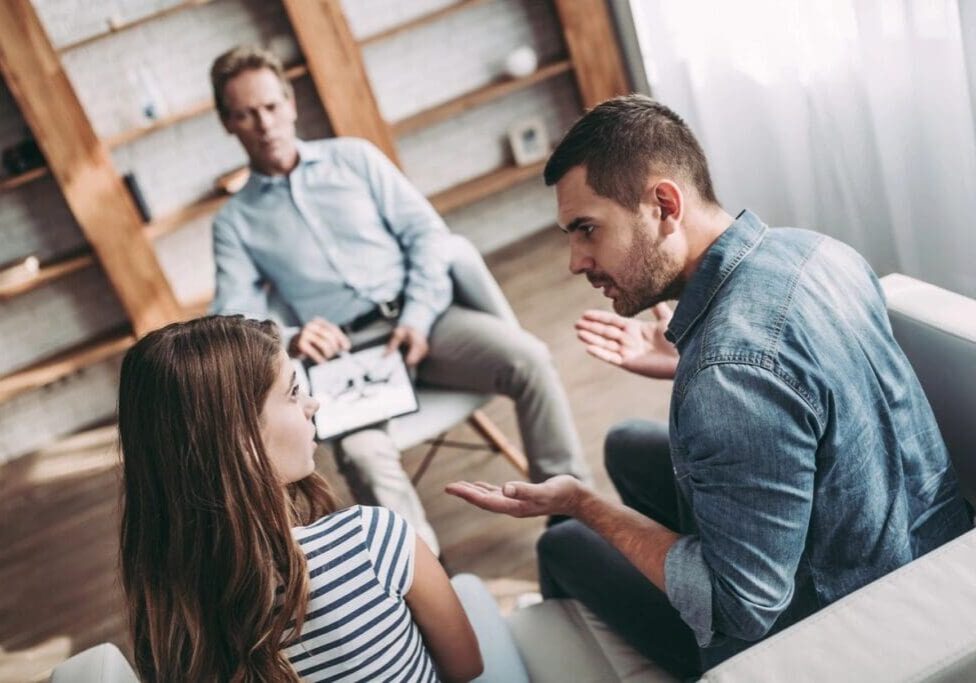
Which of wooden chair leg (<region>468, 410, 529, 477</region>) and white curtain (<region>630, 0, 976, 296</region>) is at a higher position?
white curtain (<region>630, 0, 976, 296</region>)

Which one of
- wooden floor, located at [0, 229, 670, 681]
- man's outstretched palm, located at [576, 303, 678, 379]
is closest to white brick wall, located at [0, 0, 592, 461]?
wooden floor, located at [0, 229, 670, 681]

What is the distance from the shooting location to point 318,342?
216cm

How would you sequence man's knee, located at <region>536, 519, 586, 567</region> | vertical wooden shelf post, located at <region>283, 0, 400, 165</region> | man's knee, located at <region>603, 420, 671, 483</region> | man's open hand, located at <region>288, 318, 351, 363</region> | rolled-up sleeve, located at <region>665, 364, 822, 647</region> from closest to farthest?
rolled-up sleeve, located at <region>665, 364, 822, 647</region> < man's knee, located at <region>536, 519, 586, 567</region> < man's knee, located at <region>603, 420, 671, 483</region> < man's open hand, located at <region>288, 318, 351, 363</region> < vertical wooden shelf post, located at <region>283, 0, 400, 165</region>

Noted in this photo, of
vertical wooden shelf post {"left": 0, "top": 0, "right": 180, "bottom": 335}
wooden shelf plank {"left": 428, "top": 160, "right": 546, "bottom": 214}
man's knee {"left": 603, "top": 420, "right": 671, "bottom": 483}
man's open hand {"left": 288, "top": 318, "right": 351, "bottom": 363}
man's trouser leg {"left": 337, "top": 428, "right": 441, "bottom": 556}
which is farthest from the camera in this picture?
wooden shelf plank {"left": 428, "top": 160, "right": 546, "bottom": 214}

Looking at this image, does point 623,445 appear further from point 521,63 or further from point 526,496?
point 521,63

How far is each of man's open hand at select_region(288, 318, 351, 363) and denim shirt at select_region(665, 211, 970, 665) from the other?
1241mm

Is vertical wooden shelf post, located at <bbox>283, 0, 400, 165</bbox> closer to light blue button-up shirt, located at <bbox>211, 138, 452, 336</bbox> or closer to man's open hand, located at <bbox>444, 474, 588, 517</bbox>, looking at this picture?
light blue button-up shirt, located at <bbox>211, 138, 452, 336</bbox>

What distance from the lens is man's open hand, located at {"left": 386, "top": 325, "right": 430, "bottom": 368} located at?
2121 millimetres

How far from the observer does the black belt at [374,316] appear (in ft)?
7.74

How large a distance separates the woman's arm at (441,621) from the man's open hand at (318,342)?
3.77ft

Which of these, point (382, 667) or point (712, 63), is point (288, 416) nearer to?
point (382, 667)

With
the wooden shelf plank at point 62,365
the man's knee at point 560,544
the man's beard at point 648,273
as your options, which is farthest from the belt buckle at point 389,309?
the wooden shelf plank at point 62,365

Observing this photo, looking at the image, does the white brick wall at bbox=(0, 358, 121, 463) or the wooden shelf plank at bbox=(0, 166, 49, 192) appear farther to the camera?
the white brick wall at bbox=(0, 358, 121, 463)

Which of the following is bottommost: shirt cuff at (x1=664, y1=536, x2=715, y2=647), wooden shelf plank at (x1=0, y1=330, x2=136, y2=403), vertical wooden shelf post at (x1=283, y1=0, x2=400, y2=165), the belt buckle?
wooden shelf plank at (x1=0, y1=330, x2=136, y2=403)
